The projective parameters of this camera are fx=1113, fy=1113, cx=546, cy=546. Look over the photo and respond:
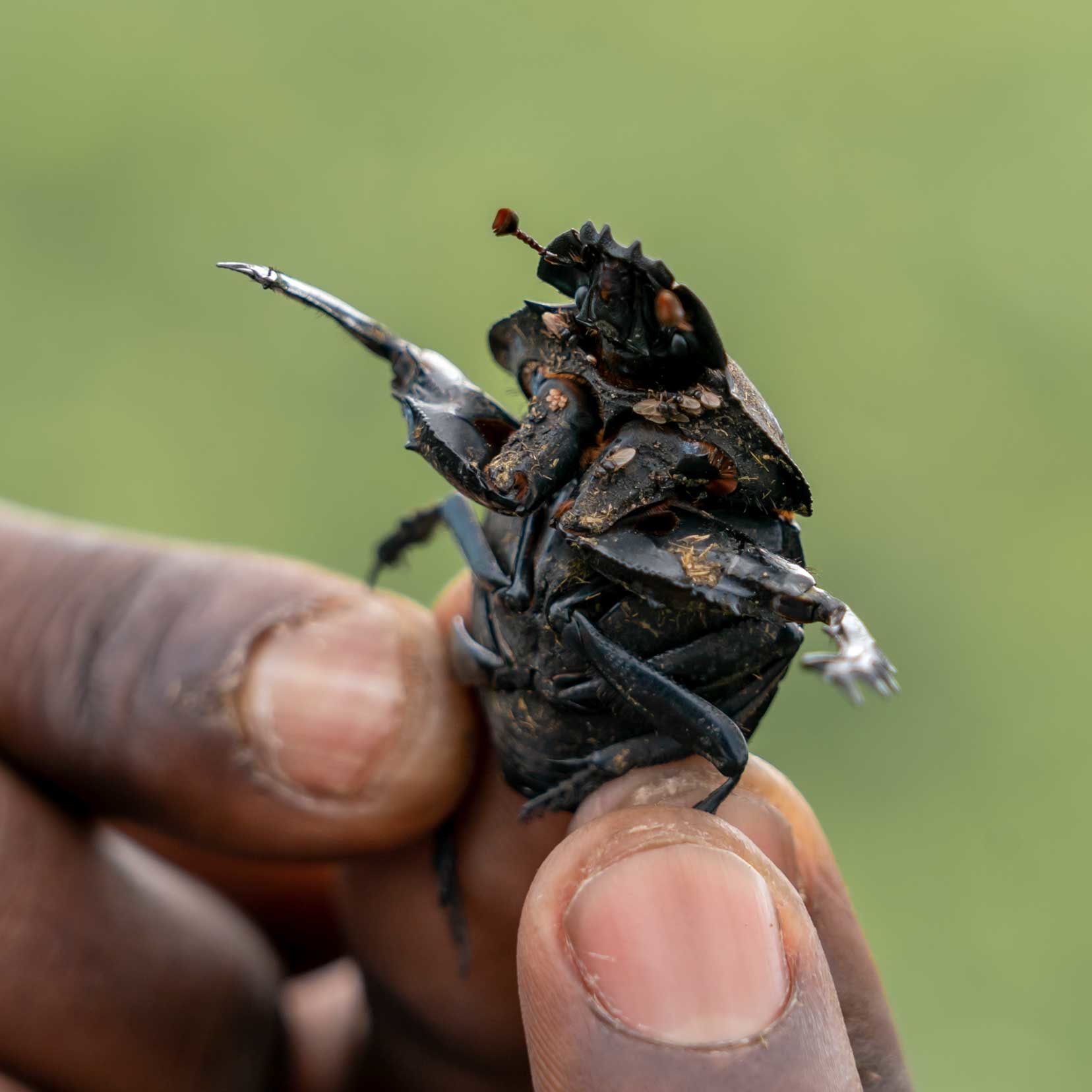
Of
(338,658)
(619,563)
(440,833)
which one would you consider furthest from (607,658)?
(440,833)

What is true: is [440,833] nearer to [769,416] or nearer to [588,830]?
[588,830]

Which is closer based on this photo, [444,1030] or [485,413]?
[485,413]

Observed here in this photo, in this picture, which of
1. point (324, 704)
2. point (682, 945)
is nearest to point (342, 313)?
point (324, 704)

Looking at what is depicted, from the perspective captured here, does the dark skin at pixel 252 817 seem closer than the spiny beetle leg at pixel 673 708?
No

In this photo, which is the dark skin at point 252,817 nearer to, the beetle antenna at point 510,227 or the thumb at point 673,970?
the thumb at point 673,970

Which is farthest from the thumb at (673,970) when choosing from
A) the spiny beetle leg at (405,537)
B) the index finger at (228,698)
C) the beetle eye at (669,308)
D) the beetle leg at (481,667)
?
the spiny beetle leg at (405,537)

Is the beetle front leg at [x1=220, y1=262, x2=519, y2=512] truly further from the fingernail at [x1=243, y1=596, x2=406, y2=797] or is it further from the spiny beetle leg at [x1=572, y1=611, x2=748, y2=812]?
the fingernail at [x1=243, y1=596, x2=406, y2=797]
